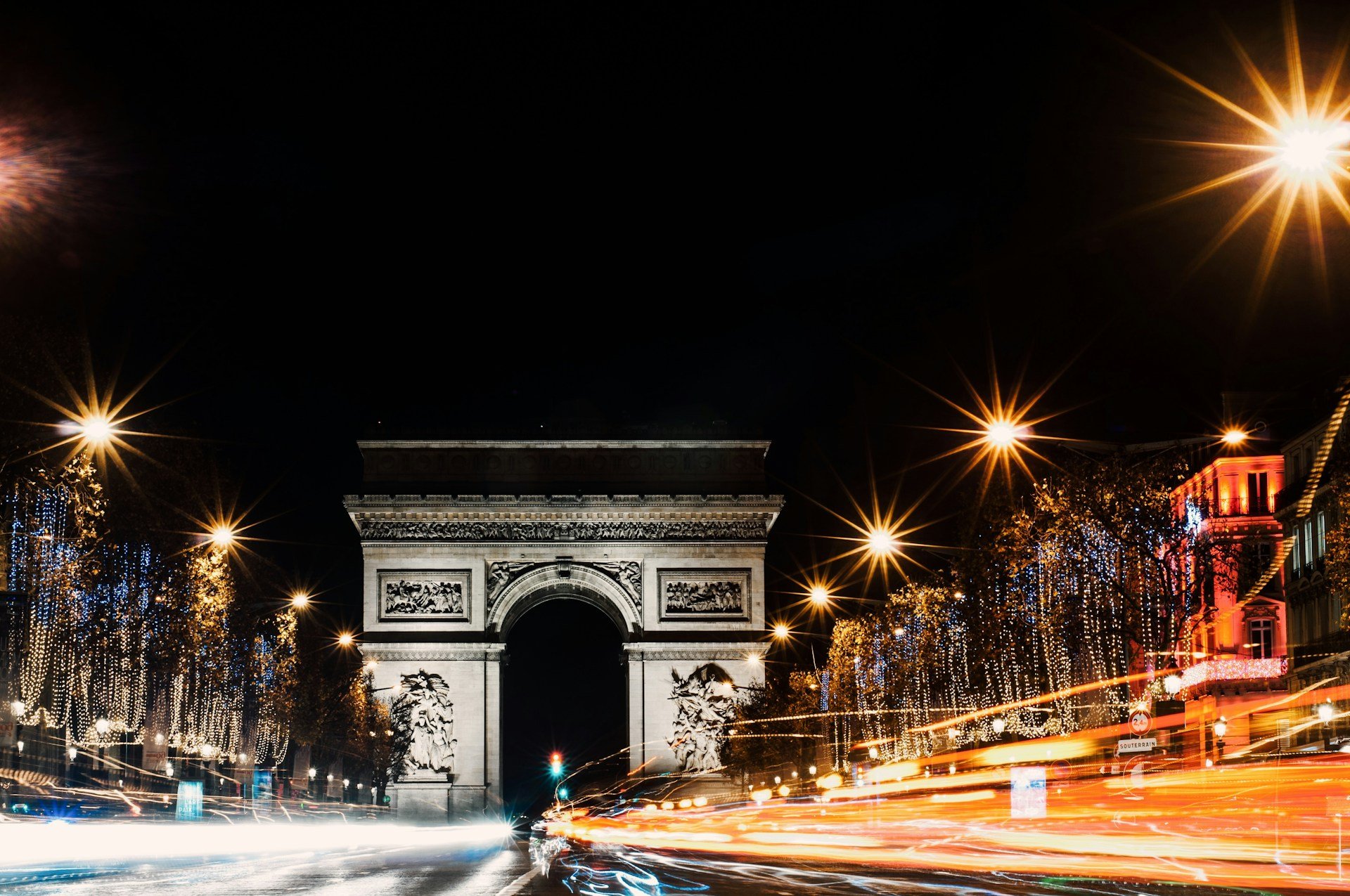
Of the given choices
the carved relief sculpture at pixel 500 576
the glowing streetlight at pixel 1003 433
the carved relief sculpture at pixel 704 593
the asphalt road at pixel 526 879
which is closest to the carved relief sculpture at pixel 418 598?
the carved relief sculpture at pixel 500 576

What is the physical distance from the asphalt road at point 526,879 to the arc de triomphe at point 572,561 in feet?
134

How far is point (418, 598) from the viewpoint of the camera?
230ft

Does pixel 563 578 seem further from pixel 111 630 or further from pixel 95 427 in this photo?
pixel 95 427

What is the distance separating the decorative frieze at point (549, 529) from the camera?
70188 mm

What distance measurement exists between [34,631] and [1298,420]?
135ft

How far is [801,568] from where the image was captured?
3649 inches

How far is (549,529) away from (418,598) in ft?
18.1

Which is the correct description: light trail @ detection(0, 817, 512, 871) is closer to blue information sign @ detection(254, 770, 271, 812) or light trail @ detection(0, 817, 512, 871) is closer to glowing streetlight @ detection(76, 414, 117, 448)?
glowing streetlight @ detection(76, 414, 117, 448)

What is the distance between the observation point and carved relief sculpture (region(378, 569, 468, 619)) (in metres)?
70.1

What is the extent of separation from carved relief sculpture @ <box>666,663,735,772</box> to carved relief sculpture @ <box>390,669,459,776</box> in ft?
26.9

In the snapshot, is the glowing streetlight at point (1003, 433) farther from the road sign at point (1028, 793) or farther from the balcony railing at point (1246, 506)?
the balcony railing at point (1246, 506)

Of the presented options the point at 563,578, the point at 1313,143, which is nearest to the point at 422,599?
the point at 563,578

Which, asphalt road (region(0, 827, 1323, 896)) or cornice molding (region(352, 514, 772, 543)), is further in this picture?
cornice molding (region(352, 514, 772, 543))

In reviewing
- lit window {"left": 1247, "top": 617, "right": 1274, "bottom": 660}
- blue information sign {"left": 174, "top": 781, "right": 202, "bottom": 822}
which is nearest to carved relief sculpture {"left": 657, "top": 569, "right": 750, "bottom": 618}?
lit window {"left": 1247, "top": 617, "right": 1274, "bottom": 660}
